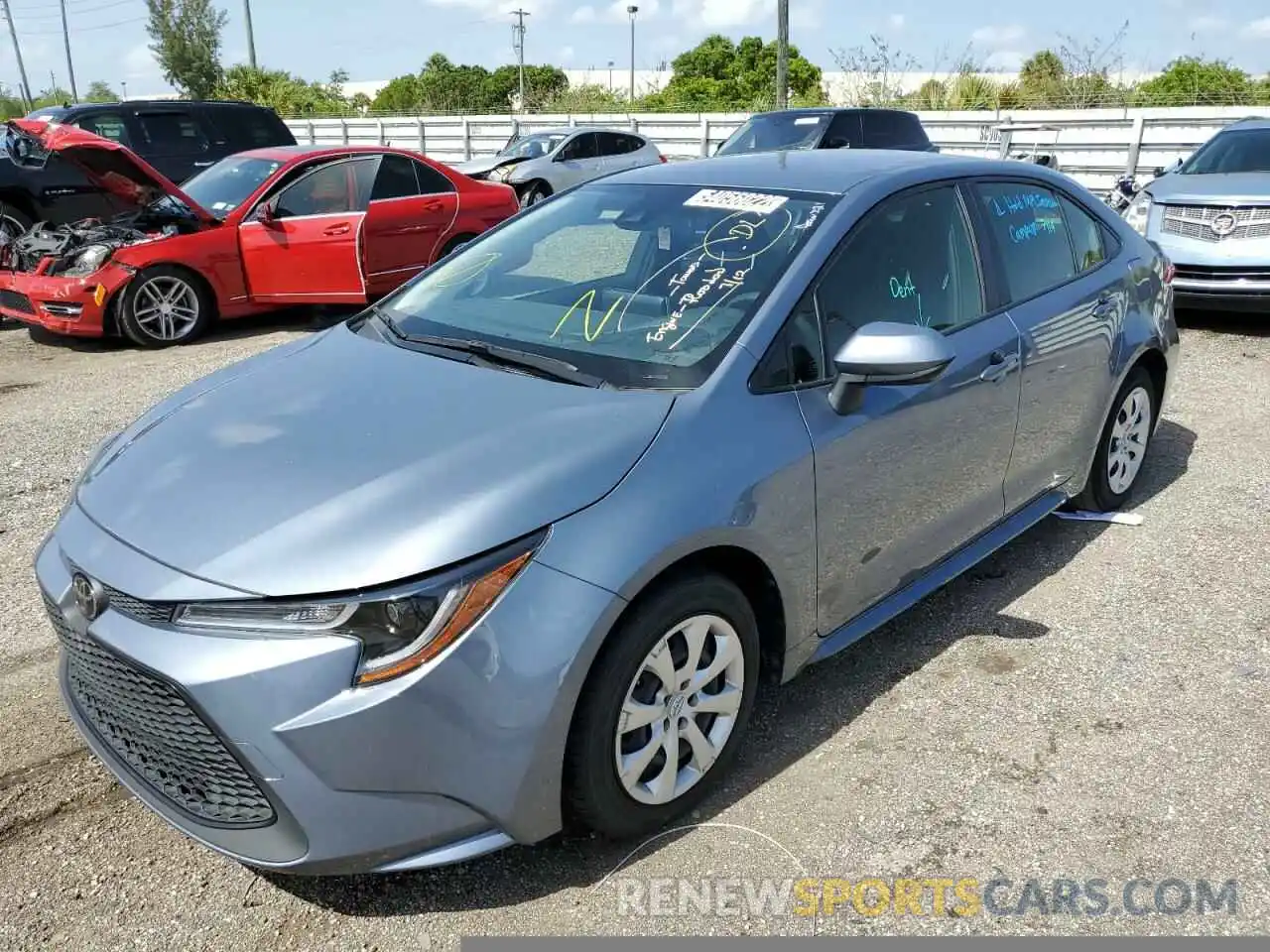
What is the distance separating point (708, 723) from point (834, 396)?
0.96 metres

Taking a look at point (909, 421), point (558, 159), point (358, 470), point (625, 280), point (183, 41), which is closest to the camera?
point (358, 470)

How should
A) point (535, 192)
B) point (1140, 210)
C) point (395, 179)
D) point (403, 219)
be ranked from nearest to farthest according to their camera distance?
point (403, 219), point (395, 179), point (1140, 210), point (535, 192)

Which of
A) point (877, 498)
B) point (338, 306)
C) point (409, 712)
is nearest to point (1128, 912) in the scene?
point (877, 498)

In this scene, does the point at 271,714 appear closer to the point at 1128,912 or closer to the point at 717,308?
the point at 717,308

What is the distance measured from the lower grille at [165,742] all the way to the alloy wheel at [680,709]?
83 cm

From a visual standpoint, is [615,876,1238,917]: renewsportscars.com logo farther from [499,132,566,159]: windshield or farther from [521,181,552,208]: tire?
[499,132,566,159]: windshield

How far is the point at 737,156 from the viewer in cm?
393

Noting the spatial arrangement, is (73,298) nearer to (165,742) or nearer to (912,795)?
(165,742)

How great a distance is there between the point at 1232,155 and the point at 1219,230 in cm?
147

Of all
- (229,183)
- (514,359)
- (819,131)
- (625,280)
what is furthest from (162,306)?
(819,131)

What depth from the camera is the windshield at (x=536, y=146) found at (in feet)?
56.0

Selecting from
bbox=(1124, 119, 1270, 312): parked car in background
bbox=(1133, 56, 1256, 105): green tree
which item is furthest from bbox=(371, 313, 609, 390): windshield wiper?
bbox=(1133, 56, 1256, 105): green tree

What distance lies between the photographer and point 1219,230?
825 cm

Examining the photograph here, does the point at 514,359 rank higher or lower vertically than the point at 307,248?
higher
